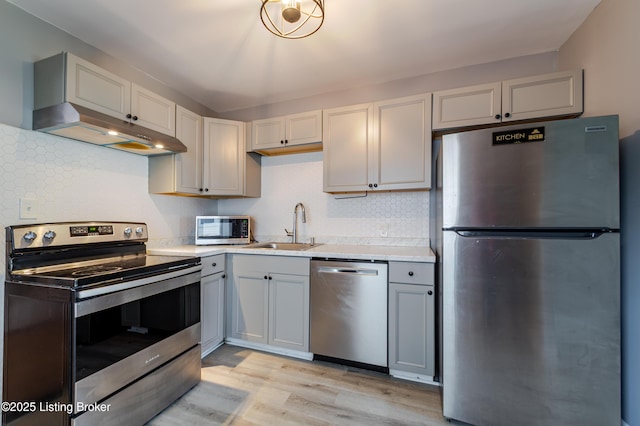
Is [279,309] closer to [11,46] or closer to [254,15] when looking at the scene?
[254,15]

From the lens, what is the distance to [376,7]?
1668 mm

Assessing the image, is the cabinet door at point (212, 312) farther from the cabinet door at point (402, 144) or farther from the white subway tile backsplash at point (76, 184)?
the cabinet door at point (402, 144)

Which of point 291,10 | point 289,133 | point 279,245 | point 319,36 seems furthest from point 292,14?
point 279,245

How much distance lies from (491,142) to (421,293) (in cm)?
108

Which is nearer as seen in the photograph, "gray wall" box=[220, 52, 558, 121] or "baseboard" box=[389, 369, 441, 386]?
"baseboard" box=[389, 369, 441, 386]

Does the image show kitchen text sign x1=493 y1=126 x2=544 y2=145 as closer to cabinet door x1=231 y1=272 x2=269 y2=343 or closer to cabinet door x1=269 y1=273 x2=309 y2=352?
cabinet door x1=269 y1=273 x2=309 y2=352

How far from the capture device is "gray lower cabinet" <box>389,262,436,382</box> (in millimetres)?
1858

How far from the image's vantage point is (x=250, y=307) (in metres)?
2.35

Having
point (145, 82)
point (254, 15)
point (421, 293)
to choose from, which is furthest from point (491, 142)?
point (145, 82)

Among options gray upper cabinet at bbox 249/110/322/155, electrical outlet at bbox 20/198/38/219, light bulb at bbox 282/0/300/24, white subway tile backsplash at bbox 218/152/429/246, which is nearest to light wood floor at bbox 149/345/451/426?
white subway tile backsplash at bbox 218/152/429/246

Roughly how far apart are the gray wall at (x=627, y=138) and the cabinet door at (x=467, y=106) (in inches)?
22.2

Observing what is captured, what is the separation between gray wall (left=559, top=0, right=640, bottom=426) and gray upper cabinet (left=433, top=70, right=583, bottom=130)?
0.23 metres

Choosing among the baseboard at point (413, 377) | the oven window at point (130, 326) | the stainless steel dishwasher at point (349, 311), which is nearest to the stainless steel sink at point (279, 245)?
the stainless steel dishwasher at point (349, 311)

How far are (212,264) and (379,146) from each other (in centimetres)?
179
